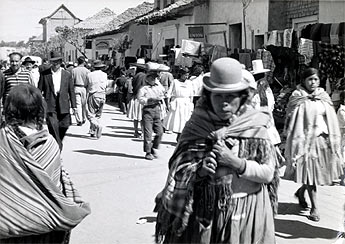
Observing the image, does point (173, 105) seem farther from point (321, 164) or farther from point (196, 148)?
point (196, 148)

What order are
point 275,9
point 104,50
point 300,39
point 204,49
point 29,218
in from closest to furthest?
point 29,218, point 300,39, point 275,9, point 204,49, point 104,50

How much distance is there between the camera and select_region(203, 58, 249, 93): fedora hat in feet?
9.97

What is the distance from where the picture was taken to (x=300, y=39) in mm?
9719

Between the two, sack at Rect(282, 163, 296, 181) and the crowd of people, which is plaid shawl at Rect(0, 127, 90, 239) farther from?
sack at Rect(282, 163, 296, 181)

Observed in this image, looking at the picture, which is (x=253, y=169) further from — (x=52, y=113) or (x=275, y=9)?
(x=275, y=9)

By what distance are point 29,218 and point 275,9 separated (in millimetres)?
11561

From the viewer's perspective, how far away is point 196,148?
3123 mm

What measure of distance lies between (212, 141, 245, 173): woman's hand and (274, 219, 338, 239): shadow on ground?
2.62 m

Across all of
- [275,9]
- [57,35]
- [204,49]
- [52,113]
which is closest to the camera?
[52,113]

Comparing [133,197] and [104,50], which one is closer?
[133,197]

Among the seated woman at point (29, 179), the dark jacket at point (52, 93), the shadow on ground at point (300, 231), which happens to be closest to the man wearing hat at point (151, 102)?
the dark jacket at point (52, 93)

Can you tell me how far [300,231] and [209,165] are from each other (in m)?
2.92

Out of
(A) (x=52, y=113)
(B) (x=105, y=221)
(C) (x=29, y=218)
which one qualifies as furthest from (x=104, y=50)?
(C) (x=29, y=218)

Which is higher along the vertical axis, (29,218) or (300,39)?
(300,39)
